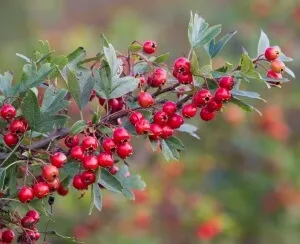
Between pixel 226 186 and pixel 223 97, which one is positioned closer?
pixel 223 97

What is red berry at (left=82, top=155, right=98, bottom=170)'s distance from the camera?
1360mm

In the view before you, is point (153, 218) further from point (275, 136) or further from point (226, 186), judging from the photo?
point (275, 136)

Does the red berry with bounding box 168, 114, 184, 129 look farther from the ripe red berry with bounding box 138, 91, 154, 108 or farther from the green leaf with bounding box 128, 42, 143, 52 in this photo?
the green leaf with bounding box 128, 42, 143, 52

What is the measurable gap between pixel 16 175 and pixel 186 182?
120 inches

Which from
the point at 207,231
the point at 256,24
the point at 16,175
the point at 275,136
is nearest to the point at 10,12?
the point at 256,24

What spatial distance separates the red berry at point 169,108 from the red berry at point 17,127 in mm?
285

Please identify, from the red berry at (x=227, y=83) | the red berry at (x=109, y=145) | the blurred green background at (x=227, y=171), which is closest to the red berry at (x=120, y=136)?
the red berry at (x=109, y=145)

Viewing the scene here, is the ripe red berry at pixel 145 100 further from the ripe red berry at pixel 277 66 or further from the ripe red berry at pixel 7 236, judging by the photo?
the ripe red berry at pixel 7 236

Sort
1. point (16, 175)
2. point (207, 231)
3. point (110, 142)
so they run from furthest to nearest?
point (207, 231) < point (16, 175) < point (110, 142)

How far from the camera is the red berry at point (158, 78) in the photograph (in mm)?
1454

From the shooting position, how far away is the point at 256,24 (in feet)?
16.0

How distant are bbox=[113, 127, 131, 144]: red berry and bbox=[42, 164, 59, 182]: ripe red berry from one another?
13cm

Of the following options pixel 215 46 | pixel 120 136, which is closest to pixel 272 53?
pixel 215 46

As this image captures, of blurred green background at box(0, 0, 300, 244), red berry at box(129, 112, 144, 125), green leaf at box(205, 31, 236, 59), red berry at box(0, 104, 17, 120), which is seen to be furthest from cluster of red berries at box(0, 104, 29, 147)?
blurred green background at box(0, 0, 300, 244)
